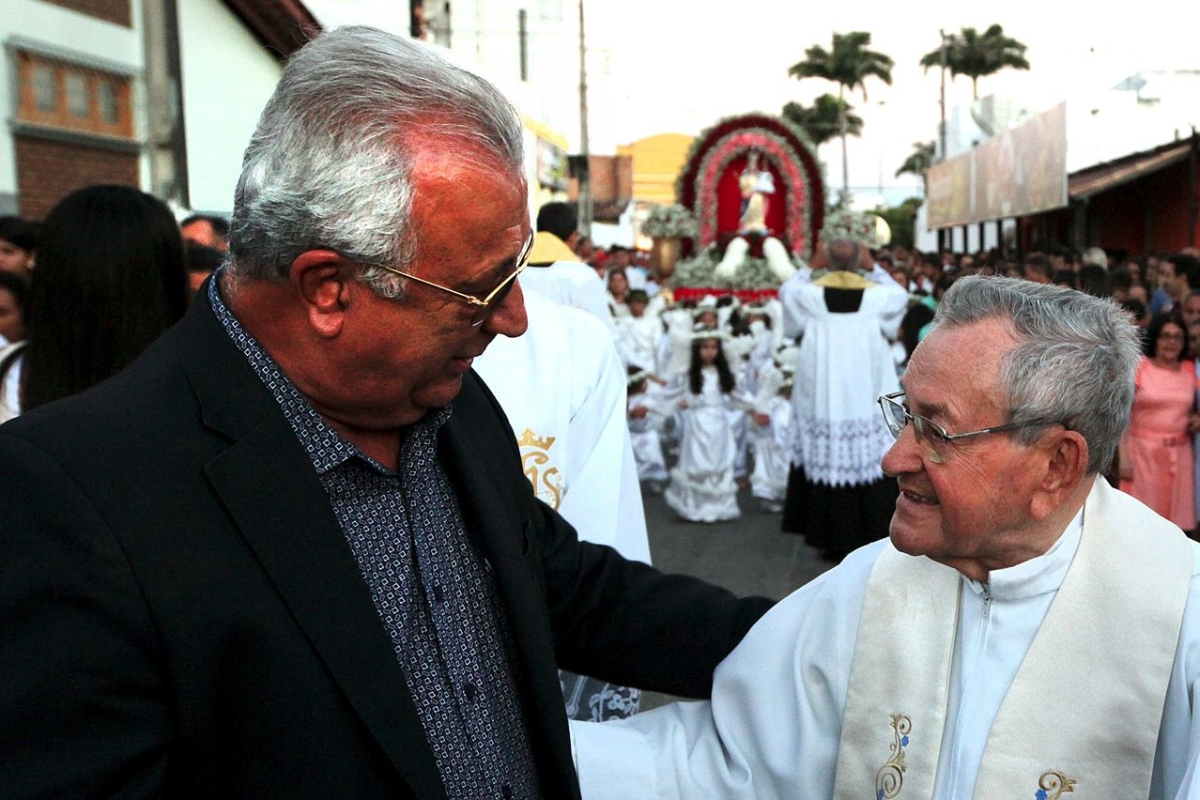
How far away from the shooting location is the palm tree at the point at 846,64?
56.0 m

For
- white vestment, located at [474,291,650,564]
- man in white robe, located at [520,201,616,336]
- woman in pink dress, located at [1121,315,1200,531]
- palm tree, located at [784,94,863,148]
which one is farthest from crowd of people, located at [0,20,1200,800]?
palm tree, located at [784,94,863,148]

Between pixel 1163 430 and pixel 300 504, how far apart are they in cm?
653

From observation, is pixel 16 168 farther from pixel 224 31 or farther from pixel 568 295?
pixel 568 295

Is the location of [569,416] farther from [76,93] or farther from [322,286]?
[76,93]

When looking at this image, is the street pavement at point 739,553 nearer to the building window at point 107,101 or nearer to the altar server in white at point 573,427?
the altar server in white at point 573,427

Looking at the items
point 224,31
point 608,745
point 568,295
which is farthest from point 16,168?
point 608,745

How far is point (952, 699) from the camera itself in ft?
7.03

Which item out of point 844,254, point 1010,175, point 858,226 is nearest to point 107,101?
point 844,254

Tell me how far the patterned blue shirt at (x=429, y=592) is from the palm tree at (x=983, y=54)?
52.7 m

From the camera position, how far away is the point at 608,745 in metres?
2.21

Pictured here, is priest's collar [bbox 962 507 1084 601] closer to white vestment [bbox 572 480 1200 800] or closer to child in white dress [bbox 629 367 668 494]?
white vestment [bbox 572 480 1200 800]

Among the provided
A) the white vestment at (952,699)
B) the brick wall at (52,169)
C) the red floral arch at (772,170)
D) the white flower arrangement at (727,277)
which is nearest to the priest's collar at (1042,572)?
the white vestment at (952,699)

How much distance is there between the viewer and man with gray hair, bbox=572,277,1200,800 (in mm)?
1966

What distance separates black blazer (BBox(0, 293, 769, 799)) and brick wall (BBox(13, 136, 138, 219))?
7.48 metres
